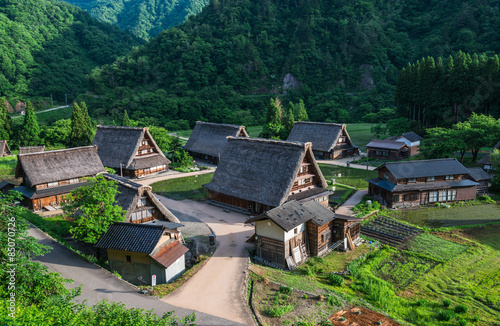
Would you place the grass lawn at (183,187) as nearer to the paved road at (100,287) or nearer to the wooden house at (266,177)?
the wooden house at (266,177)

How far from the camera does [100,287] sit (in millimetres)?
17906

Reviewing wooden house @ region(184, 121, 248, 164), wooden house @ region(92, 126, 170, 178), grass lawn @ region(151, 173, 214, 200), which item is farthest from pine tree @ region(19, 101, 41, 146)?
grass lawn @ region(151, 173, 214, 200)

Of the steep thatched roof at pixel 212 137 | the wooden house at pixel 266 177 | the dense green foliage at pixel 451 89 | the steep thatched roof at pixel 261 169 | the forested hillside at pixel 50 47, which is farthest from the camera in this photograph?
the forested hillside at pixel 50 47

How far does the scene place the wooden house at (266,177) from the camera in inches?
1204

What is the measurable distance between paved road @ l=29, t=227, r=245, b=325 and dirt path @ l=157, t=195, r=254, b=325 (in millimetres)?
441

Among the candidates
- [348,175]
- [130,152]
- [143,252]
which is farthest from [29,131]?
[348,175]

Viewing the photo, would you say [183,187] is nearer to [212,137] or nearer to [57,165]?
[57,165]

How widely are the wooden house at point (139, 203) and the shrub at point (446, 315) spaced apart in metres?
17.3

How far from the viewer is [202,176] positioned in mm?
46000

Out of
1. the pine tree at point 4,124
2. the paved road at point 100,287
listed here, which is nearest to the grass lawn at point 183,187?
the paved road at point 100,287

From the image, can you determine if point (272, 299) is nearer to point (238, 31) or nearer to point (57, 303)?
point (57, 303)

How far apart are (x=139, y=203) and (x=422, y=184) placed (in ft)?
85.9

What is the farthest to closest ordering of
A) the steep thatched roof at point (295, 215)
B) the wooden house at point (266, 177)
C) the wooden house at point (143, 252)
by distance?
the wooden house at point (266, 177), the steep thatched roof at point (295, 215), the wooden house at point (143, 252)

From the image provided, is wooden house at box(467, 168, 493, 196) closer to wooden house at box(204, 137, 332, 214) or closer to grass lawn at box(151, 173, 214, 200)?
wooden house at box(204, 137, 332, 214)
